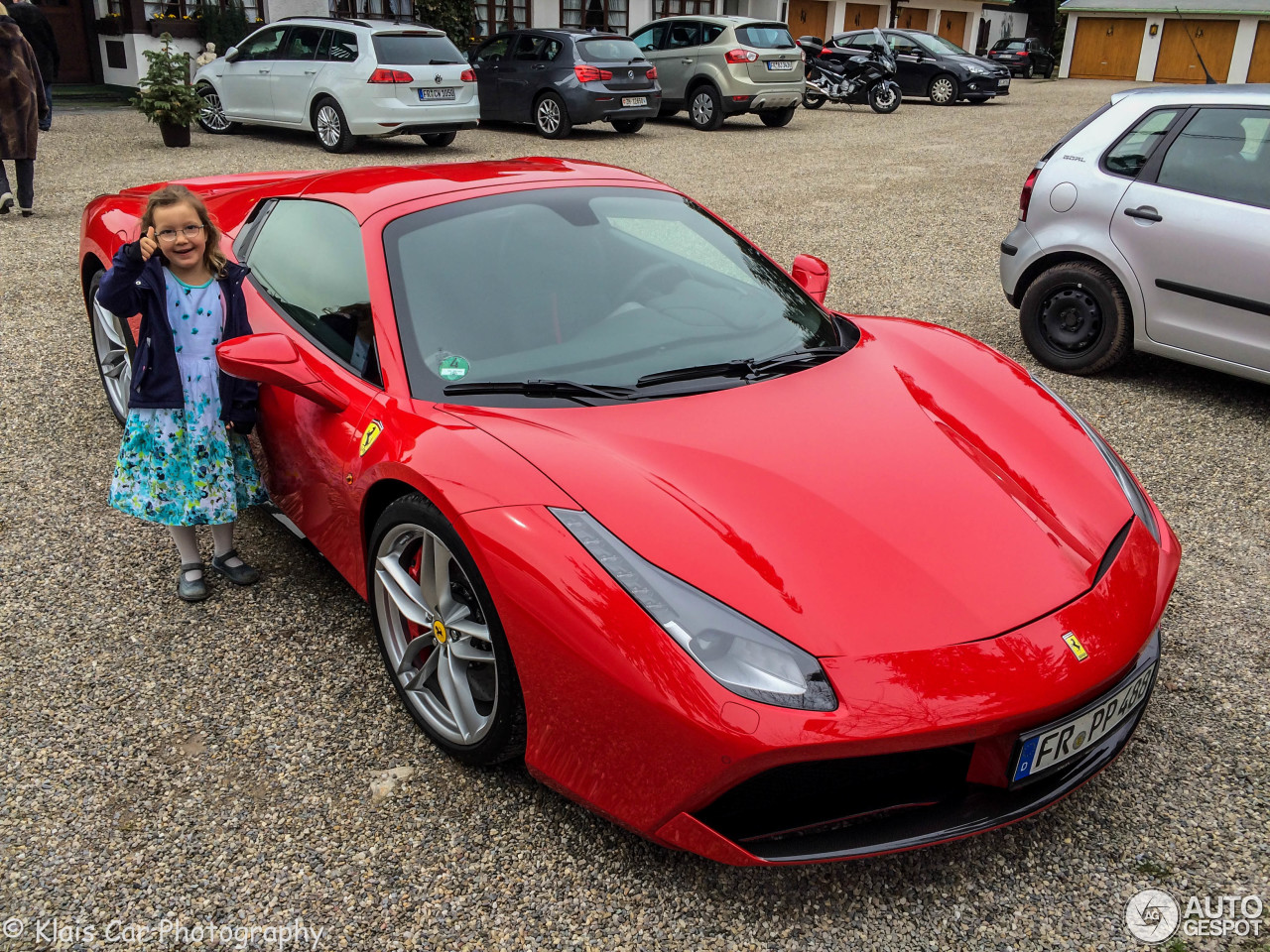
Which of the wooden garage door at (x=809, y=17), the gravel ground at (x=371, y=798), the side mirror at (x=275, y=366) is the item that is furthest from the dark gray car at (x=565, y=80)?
the wooden garage door at (x=809, y=17)

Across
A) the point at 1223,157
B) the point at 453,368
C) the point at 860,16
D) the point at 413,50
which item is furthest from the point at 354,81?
the point at 860,16

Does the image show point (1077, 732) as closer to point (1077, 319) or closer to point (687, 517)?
point (687, 517)

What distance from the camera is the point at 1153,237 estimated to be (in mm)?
5035

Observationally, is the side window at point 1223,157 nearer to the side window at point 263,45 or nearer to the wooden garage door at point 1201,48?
the side window at point 263,45

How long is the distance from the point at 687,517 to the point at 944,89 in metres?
21.7

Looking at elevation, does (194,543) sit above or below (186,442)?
below

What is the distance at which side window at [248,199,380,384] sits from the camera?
2.88m

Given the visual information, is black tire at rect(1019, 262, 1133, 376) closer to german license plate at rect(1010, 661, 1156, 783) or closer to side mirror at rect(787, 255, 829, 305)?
side mirror at rect(787, 255, 829, 305)

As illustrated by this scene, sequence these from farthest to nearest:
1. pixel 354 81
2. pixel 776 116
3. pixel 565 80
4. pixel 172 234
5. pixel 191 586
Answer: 1. pixel 776 116
2. pixel 565 80
3. pixel 354 81
4. pixel 191 586
5. pixel 172 234

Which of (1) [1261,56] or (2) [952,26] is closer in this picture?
(1) [1261,56]

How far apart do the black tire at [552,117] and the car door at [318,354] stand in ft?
37.6

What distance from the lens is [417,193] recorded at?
3.12m

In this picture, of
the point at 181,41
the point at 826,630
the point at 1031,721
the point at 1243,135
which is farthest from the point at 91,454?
the point at 181,41

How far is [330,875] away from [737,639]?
1.08 m
